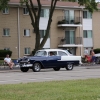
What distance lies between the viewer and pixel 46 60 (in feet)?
105

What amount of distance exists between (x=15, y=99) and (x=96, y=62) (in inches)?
1378

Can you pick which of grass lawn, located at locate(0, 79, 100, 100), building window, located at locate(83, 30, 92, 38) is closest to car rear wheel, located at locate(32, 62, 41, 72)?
grass lawn, located at locate(0, 79, 100, 100)

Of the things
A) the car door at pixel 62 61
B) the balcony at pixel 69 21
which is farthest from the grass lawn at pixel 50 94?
the balcony at pixel 69 21

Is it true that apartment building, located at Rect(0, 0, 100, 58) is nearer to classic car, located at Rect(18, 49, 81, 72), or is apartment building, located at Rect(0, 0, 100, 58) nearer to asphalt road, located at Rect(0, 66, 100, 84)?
classic car, located at Rect(18, 49, 81, 72)

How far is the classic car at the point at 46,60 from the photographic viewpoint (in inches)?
1249

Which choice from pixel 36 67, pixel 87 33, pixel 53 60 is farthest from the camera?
pixel 87 33

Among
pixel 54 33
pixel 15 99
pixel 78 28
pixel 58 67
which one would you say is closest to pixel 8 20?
pixel 54 33

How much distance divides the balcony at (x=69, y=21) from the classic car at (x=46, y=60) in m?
23.5

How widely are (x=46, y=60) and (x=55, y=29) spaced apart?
84.7ft

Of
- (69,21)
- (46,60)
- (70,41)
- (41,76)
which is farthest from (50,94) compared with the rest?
Answer: (70,41)

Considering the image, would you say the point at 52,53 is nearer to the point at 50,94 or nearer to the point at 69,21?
the point at 50,94

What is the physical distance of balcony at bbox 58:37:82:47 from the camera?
57688 millimetres

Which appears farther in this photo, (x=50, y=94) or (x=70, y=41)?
(x=70, y=41)

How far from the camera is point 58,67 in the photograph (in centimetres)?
3338
